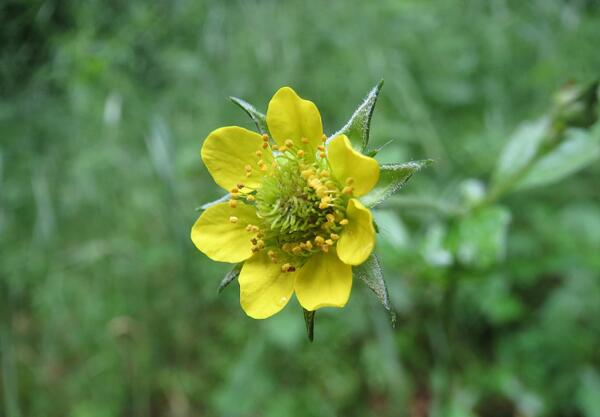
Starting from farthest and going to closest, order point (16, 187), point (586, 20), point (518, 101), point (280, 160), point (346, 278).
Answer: point (518, 101), point (586, 20), point (16, 187), point (280, 160), point (346, 278)

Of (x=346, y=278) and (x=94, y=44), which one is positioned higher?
(x=94, y=44)

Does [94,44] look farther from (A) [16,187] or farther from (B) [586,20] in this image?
(B) [586,20]

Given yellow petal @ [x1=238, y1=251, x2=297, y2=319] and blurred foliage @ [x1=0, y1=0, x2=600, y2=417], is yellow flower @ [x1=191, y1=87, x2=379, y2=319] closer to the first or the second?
yellow petal @ [x1=238, y1=251, x2=297, y2=319]

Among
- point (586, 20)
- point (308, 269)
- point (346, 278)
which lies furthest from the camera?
point (586, 20)

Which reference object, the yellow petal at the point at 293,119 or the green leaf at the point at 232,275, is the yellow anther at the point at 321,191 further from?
the green leaf at the point at 232,275

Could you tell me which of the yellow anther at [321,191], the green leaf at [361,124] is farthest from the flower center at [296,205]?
the green leaf at [361,124]

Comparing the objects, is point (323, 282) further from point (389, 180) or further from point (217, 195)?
point (217, 195)

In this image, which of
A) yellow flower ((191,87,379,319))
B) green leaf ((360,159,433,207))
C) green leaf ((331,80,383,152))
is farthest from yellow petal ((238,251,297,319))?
green leaf ((331,80,383,152))

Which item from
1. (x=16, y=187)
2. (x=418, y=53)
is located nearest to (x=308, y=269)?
(x=16, y=187)
